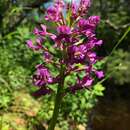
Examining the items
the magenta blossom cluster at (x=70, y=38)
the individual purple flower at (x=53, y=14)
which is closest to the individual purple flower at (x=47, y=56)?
the magenta blossom cluster at (x=70, y=38)

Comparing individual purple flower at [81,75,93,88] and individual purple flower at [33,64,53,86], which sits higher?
individual purple flower at [33,64,53,86]

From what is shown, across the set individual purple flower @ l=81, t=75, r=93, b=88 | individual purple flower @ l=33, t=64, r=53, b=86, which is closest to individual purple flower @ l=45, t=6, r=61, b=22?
individual purple flower @ l=33, t=64, r=53, b=86

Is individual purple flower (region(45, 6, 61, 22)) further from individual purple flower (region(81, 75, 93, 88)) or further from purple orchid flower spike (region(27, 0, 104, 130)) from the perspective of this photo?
individual purple flower (region(81, 75, 93, 88))

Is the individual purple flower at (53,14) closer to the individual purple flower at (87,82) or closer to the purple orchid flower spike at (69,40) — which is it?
the purple orchid flower spike at (69,40)

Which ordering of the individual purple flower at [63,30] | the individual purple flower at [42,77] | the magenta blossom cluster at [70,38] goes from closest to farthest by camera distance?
the individual purple flower at [63,30]
the magenta blossom cluster at [70,38]
the individual purple flower at [42,77]

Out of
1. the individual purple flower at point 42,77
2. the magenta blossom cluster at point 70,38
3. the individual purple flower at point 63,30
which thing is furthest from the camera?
the individual purple flower at point 42,77

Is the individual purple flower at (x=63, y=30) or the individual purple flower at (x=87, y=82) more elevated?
the individual purple flower at (x=63, y=30)

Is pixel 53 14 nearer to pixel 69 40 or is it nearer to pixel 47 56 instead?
pixel 69 40

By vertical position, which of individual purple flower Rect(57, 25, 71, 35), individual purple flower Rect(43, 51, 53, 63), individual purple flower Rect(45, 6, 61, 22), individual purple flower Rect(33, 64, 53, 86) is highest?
individual purple flower Rect(45, 6, 61, 22)
